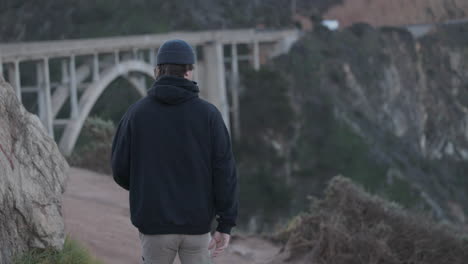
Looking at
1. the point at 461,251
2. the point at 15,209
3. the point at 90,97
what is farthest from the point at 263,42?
the point at 15,209

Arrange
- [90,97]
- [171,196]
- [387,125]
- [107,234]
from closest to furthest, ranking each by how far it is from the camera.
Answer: [171,196] < [107,234] < [90,97] < [387,125]

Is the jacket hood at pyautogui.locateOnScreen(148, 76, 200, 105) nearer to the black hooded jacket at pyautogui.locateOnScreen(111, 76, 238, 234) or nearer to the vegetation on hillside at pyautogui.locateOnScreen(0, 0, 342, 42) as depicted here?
the black hooded jacket at pyautogui.locateOnScreen(111, 76, 238, 234)

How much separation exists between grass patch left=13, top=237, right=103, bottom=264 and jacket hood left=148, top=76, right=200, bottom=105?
5.33 feet

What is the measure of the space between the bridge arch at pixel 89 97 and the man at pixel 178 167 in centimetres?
1351

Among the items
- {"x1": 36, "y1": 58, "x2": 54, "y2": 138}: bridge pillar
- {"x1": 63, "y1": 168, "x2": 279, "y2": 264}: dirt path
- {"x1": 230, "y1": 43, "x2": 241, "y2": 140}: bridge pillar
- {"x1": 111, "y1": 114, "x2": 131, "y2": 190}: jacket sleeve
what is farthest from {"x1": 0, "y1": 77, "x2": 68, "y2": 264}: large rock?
{"x1": 230, "y1": 43, "x2": 241, "y2": 140}: bridge pillar

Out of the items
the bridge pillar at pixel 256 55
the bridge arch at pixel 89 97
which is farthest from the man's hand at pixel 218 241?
the bridge pillar at pixel 256 55

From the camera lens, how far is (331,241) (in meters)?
7.03

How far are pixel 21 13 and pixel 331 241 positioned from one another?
41.6 metres

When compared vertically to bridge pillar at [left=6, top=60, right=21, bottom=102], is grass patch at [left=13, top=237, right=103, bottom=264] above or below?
below

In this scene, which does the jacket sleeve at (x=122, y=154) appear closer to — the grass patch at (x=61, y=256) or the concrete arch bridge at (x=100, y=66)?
the grass patch at (x=61, y=256)

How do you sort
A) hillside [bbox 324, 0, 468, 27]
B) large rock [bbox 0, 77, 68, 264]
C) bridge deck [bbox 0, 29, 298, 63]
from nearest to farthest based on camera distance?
1. large rock [bbox 0, 77, 68, 264]
2. bridge deck [bbox 0, 29, 298, 63]
3. hillside [bbox 324, 0, 468, 27]

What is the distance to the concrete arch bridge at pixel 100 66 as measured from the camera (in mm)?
17375

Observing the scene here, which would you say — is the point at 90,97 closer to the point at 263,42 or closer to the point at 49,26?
the point at 263,42

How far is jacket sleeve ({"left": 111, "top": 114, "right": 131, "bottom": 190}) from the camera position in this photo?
369 centimetres
